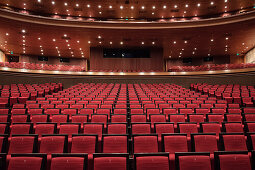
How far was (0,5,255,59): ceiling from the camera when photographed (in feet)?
24.1

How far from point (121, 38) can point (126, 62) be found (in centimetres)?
201

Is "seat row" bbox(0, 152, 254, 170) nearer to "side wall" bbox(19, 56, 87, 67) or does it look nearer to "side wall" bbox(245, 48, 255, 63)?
"side wall" bbox(245, 48, 255, 63)

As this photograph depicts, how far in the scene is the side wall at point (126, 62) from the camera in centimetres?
1012

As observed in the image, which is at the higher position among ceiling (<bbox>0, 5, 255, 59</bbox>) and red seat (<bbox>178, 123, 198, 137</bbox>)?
ceiling (<bbox>0, 5, 255, 59</bbox>)

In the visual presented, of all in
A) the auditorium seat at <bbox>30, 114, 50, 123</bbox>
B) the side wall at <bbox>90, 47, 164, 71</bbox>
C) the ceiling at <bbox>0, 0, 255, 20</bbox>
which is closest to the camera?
the auditorium seat at <bbox>30, 114, 50, 123</bbox>

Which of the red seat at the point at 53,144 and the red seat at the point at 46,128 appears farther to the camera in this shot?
the red seat at the point at 46,128

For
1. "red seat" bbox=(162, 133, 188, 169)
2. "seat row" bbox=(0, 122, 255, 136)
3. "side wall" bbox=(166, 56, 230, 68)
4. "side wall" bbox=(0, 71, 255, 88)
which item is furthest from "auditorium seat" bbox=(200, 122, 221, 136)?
"side wall" bbox=(166, 56, 230, 68)

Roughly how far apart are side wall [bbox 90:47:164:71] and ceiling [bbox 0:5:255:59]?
1.96 ft

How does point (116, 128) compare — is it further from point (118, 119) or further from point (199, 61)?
point (199, 61)

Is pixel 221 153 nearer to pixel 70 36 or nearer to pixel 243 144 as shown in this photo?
pixel 243 144

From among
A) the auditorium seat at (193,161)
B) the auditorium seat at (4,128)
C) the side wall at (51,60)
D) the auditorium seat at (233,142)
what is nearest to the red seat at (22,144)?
the auditorium seat at (4,128)

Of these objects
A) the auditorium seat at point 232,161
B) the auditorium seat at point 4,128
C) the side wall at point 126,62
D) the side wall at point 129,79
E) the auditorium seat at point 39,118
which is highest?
the side wall at point 126,62

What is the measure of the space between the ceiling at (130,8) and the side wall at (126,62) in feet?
7.62

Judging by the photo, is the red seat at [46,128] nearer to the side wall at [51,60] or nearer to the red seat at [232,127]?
the red seat at [232,127]
